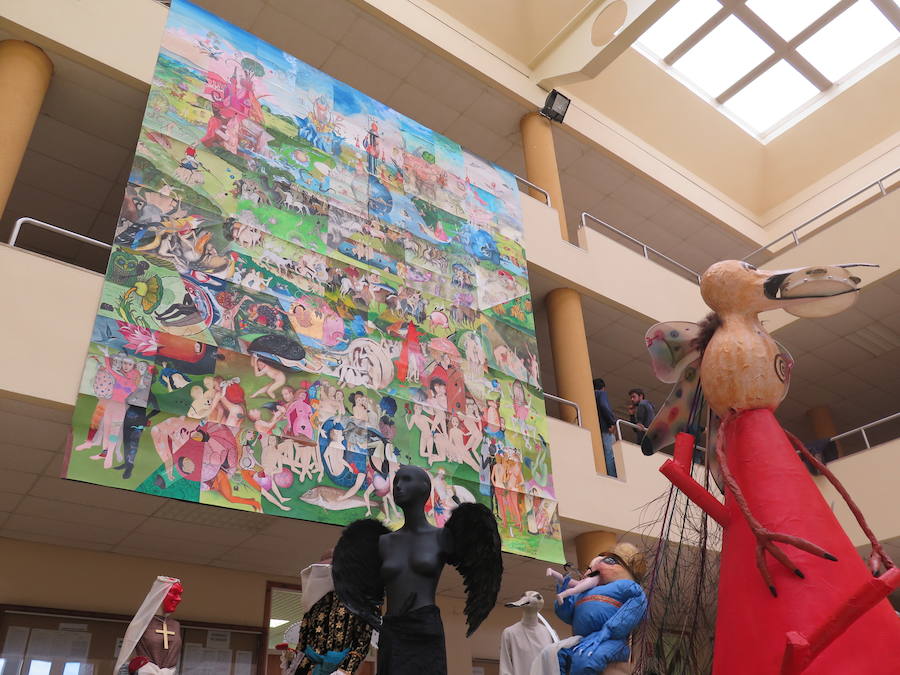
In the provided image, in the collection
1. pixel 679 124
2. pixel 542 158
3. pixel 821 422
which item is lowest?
pixel 821 422

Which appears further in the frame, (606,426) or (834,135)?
(834,135)

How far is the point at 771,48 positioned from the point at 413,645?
14.1 meters

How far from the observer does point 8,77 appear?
24.6ft

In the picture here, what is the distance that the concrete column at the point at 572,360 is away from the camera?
1062 centimetres

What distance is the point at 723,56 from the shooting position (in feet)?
47.6

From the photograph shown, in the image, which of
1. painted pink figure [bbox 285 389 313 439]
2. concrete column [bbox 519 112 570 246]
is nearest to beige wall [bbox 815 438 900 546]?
concrete column [bbox 519 112 570 246]

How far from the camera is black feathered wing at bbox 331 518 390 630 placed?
11.5 feet

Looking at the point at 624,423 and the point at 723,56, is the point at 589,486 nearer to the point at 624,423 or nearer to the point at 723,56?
the point at 624,423

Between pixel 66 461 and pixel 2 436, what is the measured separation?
4.15 feet

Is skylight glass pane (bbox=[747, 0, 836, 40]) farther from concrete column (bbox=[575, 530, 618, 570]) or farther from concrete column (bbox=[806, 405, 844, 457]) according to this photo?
concrete column (bbox=[575, 530, 618, 570])

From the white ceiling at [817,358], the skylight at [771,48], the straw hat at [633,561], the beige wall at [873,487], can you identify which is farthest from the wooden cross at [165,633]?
the skylight at [771,48]

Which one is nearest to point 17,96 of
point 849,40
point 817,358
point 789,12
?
point 789,12

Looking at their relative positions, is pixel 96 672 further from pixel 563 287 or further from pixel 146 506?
pixel 563 287

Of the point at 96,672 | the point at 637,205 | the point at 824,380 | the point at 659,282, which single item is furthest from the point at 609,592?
the point at 824,380
